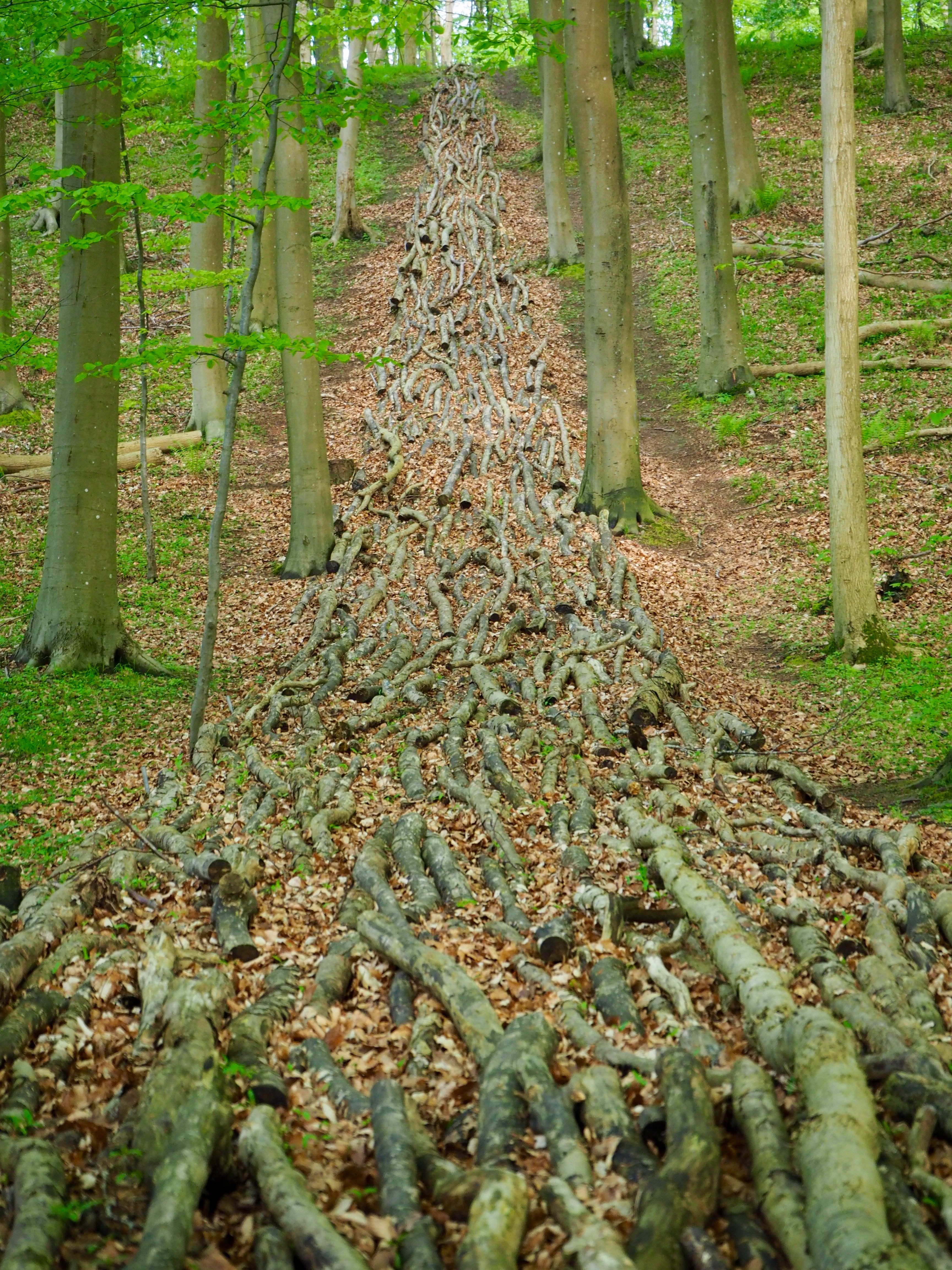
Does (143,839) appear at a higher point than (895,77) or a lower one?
lower

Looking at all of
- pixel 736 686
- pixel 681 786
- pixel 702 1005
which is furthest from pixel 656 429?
pixel 702 1005

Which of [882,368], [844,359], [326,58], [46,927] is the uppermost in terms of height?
[326,58]

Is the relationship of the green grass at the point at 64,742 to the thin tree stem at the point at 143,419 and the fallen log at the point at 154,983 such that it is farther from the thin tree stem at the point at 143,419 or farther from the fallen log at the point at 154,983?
the thin tree stem at the point at 143,419

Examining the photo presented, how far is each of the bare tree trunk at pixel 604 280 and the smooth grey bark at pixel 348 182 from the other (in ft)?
36.2

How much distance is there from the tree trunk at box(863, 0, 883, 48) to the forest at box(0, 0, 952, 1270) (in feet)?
38.3

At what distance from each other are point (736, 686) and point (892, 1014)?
17.4ft

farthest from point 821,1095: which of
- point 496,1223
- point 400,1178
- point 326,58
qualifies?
point 326,58

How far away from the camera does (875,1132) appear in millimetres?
2891

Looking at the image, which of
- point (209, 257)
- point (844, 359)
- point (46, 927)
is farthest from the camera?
point (209, 257)

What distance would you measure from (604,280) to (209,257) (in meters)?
6.43

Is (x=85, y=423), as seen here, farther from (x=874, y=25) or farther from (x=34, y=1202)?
(x=874, y=25)

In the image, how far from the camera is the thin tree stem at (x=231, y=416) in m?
6.62

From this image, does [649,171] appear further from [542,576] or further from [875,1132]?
[875,1132]

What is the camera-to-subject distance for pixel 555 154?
20.6 m
